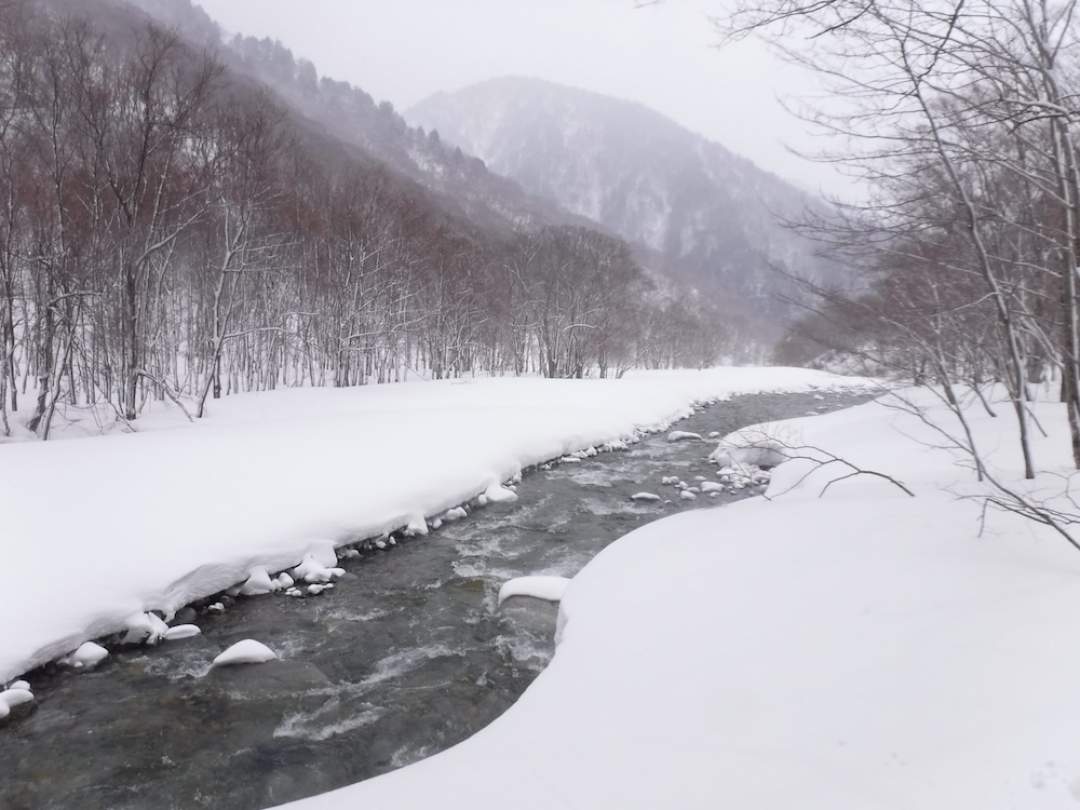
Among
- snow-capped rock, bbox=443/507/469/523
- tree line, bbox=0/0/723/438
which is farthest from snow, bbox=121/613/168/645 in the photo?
tree line, bbox=0/0/723/438

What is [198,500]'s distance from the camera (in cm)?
745

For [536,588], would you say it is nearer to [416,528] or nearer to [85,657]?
[416,528]

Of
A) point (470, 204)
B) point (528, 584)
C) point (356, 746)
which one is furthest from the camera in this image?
point (470, 204)

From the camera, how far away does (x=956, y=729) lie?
91.3 inches

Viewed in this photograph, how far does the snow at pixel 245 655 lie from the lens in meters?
5.32

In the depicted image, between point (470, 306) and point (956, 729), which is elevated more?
point (470, 306)

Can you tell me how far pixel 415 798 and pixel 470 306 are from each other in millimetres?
32952

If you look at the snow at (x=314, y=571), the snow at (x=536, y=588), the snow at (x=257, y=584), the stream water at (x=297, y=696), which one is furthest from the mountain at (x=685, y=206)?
the snow at (x=257, y=584)

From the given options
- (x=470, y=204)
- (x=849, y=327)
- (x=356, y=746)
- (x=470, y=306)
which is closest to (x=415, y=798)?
(x=356, y=746)

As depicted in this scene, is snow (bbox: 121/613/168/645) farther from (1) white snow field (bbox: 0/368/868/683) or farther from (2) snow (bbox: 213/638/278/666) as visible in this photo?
(2) snow (bbox: 213/638/278/666)

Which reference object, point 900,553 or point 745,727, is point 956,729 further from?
point 900,553

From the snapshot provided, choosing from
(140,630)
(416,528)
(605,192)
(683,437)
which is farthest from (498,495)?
(605,192)

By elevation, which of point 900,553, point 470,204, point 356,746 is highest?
point 470,204

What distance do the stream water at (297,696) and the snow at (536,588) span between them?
16 cm
